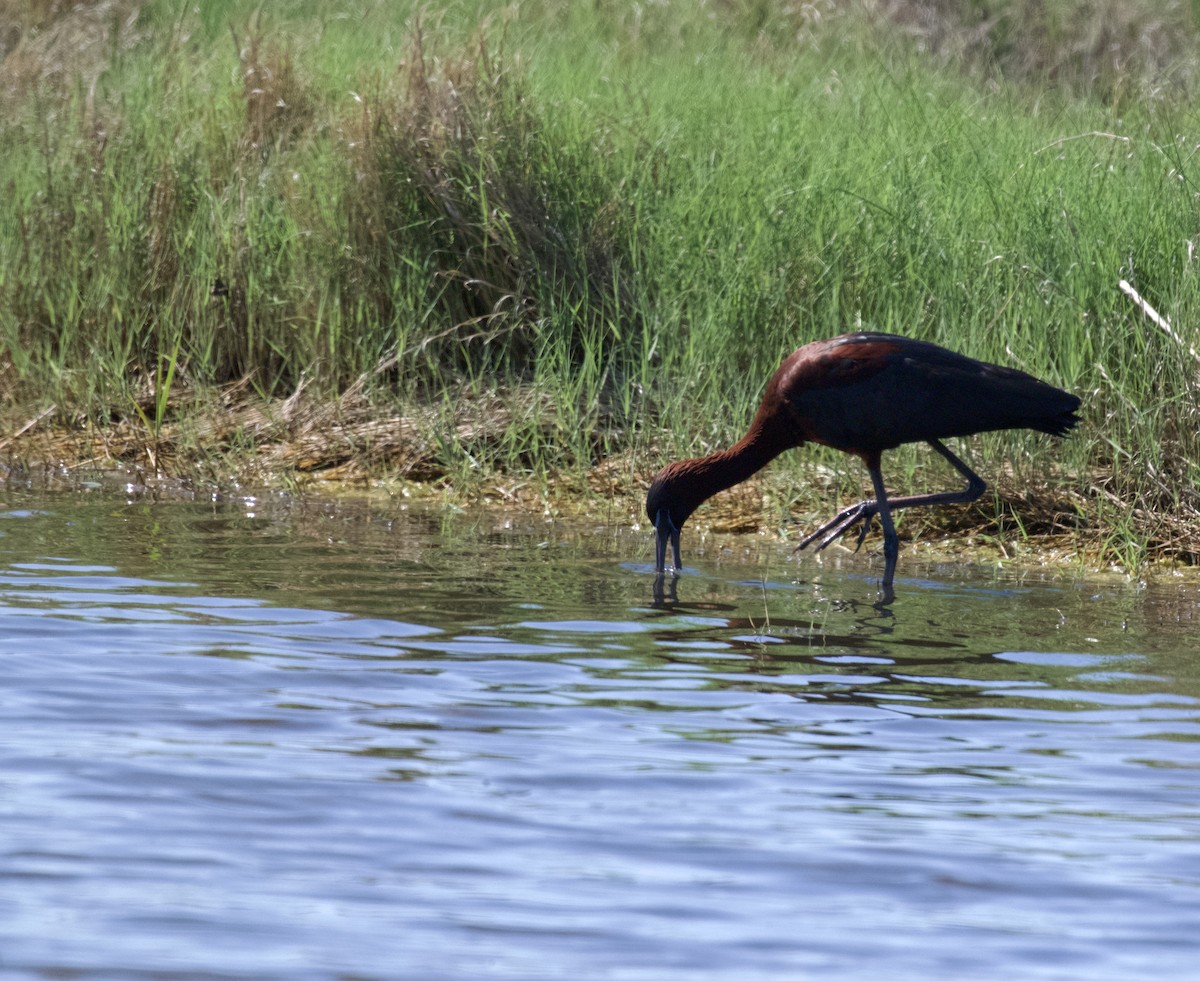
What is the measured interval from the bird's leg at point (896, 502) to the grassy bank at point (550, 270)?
12.8 inches

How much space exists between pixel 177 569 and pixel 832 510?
261 cm

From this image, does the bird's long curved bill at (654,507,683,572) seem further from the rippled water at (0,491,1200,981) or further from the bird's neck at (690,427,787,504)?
the rippled water at (0,491,1200,981)

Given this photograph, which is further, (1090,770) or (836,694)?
(836,694)

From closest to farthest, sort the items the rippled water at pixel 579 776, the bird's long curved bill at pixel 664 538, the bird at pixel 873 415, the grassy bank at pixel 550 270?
1. the rippled water at pixel 579 776
2. the bird at pixel 873 415
3. the bird's long curved bill at pixel 664 538
4. the grassy bank at pixel 550 270

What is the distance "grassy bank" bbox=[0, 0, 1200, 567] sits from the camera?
7.13 metres

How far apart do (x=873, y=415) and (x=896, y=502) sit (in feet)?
1.42

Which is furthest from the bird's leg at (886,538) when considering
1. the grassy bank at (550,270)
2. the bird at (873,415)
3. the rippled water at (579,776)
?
the grassy bank at (550,270)

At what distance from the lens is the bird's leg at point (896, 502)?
6652 millimetres

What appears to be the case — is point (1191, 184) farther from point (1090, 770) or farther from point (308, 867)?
point (308, 867)

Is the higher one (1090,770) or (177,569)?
(1090,770)

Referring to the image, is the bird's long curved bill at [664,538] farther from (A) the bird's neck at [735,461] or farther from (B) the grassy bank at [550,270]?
(B) the grassy bank at [550,270]

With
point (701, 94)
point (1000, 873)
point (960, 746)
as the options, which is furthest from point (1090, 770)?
point (701, 94)

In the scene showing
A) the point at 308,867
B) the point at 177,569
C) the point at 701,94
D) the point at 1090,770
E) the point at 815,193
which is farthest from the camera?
the point at 701,94

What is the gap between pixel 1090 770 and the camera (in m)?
3.88
